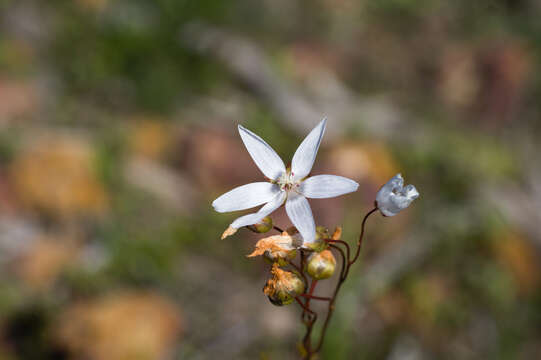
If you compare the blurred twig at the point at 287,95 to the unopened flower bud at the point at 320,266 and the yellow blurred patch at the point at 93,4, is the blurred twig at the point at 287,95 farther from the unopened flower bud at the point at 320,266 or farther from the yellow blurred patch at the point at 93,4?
the unopened flower bud at the point at 320,266

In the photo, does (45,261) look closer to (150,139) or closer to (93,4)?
(150,139)

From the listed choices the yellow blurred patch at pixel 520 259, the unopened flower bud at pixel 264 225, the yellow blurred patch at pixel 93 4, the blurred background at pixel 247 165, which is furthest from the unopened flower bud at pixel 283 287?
the yellow blurred patch at pixel 93 4

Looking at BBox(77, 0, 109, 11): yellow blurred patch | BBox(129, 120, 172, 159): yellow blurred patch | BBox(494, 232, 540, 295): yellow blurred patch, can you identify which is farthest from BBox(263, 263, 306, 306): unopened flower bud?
BBox(77, 0, 109, 11): yellow blurred patch

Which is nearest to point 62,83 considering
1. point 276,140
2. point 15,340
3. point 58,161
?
point 58,161

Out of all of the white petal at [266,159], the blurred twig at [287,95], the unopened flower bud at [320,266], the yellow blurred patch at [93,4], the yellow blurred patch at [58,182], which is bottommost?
the unopened flower bud at [320,266]

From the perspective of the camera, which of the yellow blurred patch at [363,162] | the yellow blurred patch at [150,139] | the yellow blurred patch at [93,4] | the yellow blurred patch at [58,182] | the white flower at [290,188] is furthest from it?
the yellow blurred patch at [93,4]

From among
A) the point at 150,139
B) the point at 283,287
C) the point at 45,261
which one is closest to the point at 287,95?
the point at 150,139

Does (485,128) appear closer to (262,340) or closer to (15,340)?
(262,340)

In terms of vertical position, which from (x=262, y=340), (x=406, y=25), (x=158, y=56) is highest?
(x=406, y=25)
